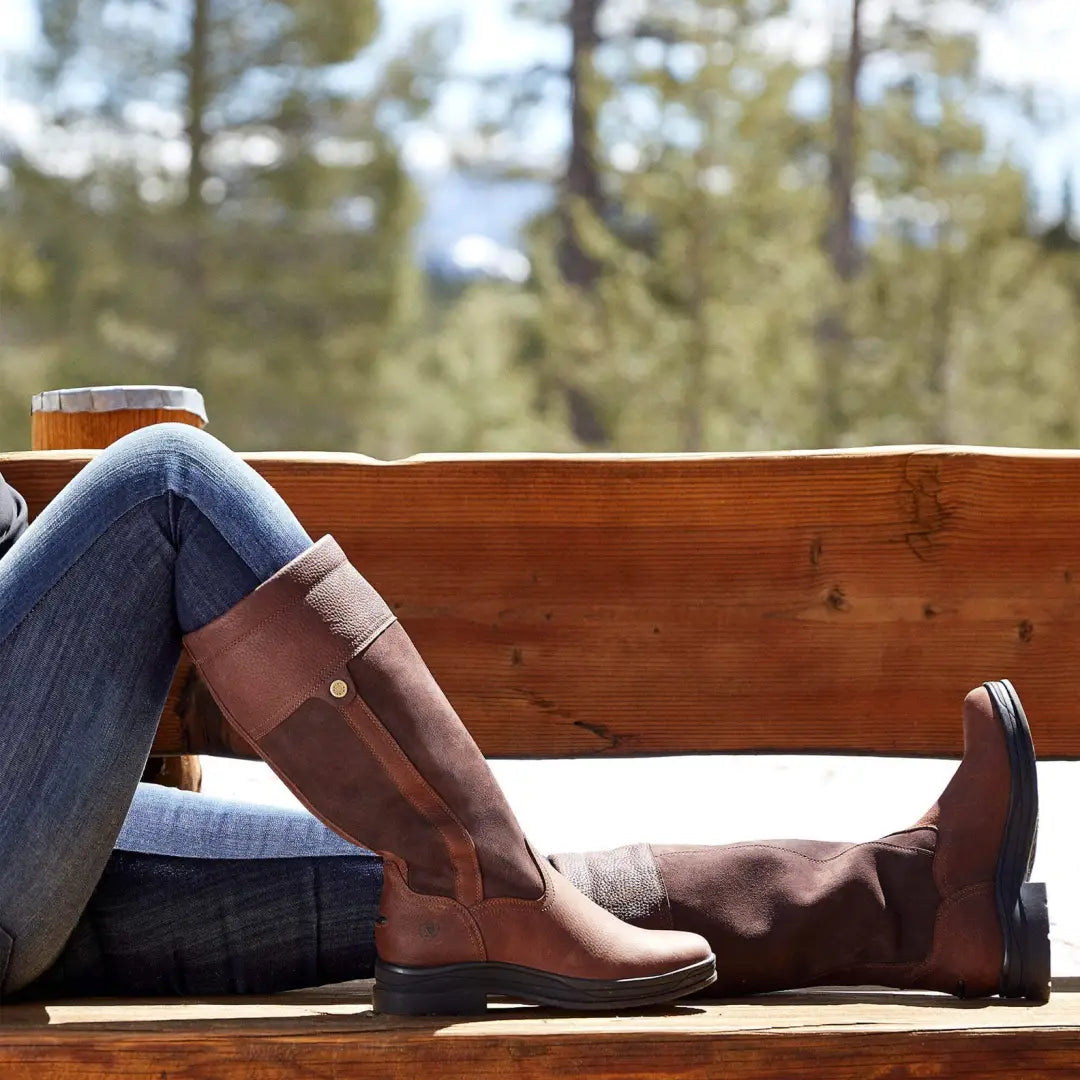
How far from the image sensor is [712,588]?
5.56 feet

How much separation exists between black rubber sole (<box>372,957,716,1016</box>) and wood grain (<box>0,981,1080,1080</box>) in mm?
29

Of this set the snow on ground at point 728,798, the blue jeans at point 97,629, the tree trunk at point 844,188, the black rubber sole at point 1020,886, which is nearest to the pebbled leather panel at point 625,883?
the black rubber sole at point 1020,886

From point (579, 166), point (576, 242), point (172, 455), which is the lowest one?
point (172, 455)

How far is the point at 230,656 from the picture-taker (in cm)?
115

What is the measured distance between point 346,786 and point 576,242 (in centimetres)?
1678

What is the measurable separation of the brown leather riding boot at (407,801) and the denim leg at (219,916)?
16 centimetres

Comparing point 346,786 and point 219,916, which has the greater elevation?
point 346,786

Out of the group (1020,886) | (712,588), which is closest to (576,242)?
(712,588)

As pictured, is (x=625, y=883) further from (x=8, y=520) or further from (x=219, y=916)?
(x=8, y=520)

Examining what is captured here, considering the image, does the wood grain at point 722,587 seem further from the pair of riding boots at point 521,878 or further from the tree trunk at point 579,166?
the tree trunk at point 579,166

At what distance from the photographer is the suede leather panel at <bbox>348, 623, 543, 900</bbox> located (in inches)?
45.9

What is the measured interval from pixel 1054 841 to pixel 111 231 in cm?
1529

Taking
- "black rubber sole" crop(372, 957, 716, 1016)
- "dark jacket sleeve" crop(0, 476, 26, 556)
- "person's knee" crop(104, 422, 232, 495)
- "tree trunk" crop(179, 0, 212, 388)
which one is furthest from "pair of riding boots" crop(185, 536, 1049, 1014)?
"tree trunk" crop(179, 0, 212, 388)

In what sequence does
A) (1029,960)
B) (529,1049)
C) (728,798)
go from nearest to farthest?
(529,1049), (1029,960), (728,798)
